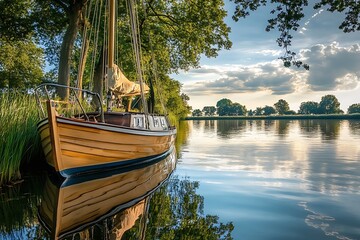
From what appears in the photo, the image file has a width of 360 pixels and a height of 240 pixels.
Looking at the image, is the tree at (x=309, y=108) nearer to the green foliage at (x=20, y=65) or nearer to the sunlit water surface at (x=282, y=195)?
the green foliage at (x=20, y=65)

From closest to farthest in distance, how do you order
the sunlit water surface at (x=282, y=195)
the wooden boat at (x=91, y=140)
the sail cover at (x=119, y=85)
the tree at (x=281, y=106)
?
1. the sunlit water surface at (x=282, y=195)
2. the wooden boat at (x=91, y=140)
3. the sail cover at (x=119, y=85)
4. the tree at (x=281, y=106)

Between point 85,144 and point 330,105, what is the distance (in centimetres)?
18514

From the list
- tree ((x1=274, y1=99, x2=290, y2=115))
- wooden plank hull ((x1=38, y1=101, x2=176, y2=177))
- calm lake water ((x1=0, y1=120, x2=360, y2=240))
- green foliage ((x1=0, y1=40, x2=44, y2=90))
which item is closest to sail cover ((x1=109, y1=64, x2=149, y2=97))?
wooden plank hull ((x1=38, y1=101, x2=176, y2=177))

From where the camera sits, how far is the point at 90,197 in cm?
735

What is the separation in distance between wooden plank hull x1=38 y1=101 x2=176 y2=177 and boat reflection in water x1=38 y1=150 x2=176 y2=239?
40cm

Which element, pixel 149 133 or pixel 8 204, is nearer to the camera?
pixel 8 204

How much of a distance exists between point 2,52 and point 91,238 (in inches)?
1593

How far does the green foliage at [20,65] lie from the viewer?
3977 centimetres

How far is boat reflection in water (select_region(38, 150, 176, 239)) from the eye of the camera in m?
5.44

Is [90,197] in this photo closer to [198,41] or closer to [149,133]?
[149,133]

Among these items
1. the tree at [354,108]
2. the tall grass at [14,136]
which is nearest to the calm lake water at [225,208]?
the tall grass at [14,136]

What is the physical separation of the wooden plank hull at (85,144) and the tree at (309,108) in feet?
601

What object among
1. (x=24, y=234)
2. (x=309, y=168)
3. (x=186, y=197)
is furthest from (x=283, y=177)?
(x=24, y=234)

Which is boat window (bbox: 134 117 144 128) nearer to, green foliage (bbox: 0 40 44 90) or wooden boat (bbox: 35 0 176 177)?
wooden boat (bbox: 35 0 176 177)
